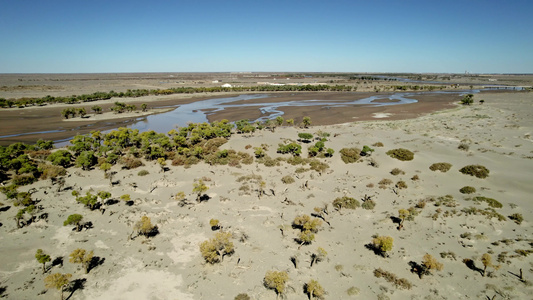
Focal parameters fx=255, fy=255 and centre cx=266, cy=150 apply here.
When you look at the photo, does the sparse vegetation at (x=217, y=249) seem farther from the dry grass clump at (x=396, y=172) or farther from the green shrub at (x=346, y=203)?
the dry grass clump at (x=396, y=172)

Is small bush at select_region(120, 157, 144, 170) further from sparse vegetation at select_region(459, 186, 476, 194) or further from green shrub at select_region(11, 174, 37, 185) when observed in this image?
sparse vegetation at select_region(459, 186, 476, 194)

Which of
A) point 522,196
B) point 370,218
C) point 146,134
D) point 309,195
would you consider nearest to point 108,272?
point 309,195

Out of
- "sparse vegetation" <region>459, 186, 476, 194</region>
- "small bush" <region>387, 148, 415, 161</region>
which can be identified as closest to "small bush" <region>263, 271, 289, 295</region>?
"sparse vegetation" <region>459, 186, 476, 194</region>

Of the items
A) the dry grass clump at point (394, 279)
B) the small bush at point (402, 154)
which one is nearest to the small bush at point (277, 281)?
the dry grass clump at point (394, 279)

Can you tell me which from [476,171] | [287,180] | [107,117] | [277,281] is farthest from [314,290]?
[107,117]

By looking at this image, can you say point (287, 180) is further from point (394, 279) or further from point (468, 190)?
point (468, 190)
